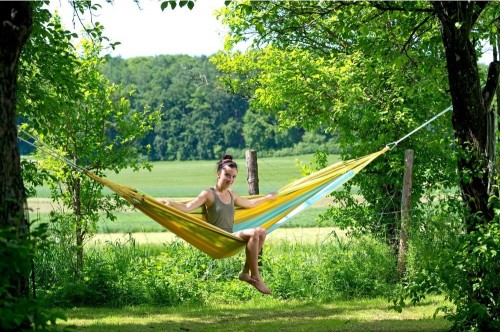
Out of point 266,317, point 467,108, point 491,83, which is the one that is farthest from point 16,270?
point 266,317

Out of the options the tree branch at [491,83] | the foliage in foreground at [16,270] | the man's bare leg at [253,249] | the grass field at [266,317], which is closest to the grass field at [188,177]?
the grass field at [266,317]

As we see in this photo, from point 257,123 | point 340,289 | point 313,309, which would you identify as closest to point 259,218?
point 313,309

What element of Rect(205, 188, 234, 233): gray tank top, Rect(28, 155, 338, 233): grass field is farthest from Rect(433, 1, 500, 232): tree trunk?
Rect(28, 155, 338, 233): grass field

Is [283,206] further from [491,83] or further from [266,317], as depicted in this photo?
[491,83]

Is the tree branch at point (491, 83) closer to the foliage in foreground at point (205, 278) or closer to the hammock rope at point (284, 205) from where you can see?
the hammock rope at point (284, 205)

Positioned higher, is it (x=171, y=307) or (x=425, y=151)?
(x=425, y=151)

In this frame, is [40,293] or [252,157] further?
[252,157]

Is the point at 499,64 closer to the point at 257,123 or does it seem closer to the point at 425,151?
the point at 425,151

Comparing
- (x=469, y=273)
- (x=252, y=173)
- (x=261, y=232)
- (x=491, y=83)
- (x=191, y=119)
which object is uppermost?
(x=191, y=119)

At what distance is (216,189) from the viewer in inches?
210

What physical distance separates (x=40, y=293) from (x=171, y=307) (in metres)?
1.00

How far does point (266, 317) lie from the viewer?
581cm

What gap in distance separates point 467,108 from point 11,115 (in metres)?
2.39

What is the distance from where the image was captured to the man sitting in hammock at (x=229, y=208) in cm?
505
